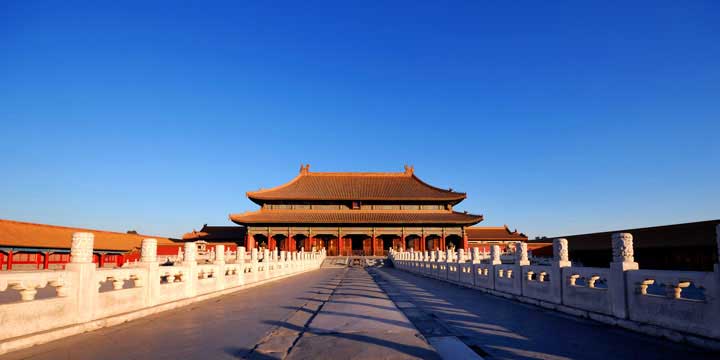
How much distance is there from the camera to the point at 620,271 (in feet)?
A: 21.0

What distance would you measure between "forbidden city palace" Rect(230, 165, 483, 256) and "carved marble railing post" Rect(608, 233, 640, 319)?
3685 centimetres

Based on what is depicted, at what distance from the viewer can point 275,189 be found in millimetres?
48625

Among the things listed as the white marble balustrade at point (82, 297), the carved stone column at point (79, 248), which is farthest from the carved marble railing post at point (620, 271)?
the carved stone column at point (79, 248)

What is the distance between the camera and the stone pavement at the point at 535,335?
15.1ft

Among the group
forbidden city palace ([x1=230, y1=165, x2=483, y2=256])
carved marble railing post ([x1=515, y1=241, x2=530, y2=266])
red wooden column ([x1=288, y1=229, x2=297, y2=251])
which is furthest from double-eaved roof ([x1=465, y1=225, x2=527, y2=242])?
carved marble railing post ([x1=515, y1=241, x2=530, y2=266])

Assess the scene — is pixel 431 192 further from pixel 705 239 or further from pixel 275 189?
pixel 705 239

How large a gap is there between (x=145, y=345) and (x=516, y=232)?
1874 inches

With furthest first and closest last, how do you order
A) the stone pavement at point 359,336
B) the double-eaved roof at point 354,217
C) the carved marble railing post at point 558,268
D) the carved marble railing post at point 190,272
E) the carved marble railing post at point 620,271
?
the double-eaved roof at point 354,217
the carved marble railing post at point 190,272
the carved marble railing post at point 558,268
the carved marble railing post at point 620,271
the stone pavement at point 359,336

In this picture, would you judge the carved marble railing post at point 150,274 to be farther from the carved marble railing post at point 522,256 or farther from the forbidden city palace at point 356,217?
the forbidden city palace at point 356,217

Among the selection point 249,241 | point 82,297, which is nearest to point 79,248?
point 82,297

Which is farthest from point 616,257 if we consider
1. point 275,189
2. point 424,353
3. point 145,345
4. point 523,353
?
point 275,189

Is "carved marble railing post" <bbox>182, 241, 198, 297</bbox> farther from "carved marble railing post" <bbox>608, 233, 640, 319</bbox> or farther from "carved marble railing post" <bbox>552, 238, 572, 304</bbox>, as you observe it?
"carved marble railing post" <bbox>608, 233, 640, 319</bbox>

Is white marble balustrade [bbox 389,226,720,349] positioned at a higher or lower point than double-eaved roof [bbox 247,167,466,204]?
lower

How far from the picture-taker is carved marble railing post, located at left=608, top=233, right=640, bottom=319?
6.32 meters
